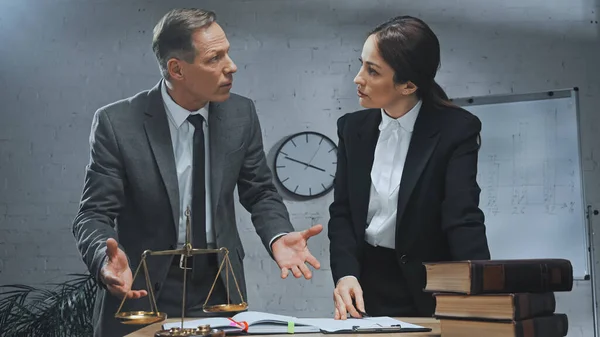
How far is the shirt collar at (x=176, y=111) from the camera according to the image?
2.14 meters

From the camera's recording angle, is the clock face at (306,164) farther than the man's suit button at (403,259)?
Yes

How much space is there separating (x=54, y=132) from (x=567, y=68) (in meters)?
3.46

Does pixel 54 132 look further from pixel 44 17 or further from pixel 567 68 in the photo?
pixel 567 68

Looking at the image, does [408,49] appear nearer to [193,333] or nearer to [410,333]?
[410,333]

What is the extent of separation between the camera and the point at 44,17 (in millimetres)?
5383

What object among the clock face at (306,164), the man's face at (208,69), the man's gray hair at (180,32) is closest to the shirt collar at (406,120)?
the man's face at (208,69)

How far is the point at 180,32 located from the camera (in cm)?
222

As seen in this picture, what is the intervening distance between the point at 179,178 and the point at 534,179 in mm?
3221

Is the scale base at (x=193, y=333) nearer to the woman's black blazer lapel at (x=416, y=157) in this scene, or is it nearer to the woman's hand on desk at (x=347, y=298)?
the woman's hand on desk at (x=347, y=298)

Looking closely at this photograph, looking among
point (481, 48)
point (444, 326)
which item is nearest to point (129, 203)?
point (444, 326)

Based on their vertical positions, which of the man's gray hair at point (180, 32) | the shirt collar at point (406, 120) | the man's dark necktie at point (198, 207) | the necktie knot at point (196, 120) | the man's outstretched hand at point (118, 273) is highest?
the man's gray hair at point (180, 32)

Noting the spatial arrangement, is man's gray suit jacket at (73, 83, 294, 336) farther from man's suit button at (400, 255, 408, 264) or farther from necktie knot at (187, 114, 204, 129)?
man's suit button at (400, 255, 408, 264)

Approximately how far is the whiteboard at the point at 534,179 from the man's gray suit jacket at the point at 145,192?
291 cm

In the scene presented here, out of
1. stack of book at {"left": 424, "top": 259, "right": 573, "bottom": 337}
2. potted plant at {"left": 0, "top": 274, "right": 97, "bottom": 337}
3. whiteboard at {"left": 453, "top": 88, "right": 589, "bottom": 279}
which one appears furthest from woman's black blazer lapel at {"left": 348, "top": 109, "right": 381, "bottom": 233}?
whiteboard at {"left": 453, "top": 88, "right": 589, "bottom": 279}
